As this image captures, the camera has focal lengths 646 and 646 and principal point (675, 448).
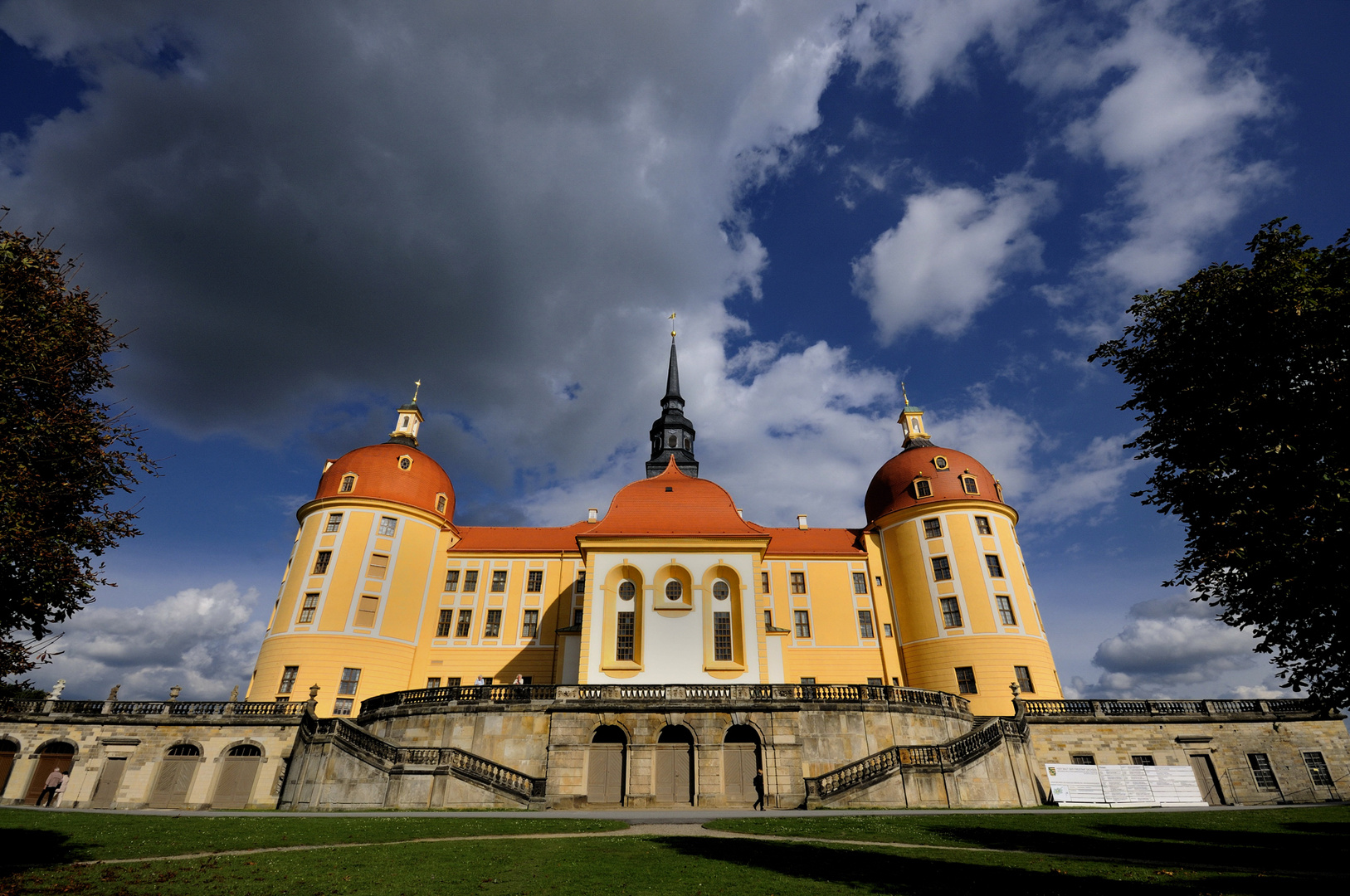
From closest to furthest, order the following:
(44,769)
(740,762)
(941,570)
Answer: (740,762)
(44,769)
(941,570)

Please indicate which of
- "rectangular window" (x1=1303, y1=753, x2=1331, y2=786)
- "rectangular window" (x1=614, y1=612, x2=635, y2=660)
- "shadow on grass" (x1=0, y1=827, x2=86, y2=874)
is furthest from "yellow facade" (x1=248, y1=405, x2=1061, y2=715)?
"shadow on grass" (x1=0, y1=827, x2=86, y2=874)

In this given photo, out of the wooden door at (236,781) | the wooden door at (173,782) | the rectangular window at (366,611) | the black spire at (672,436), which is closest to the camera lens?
the wooden door at (236,781)

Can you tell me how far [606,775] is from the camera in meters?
24.9

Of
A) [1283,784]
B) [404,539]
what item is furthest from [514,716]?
[1283,784]

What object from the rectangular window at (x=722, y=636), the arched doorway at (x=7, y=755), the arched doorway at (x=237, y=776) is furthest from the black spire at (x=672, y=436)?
the arched doorway at (x=7, y=755)

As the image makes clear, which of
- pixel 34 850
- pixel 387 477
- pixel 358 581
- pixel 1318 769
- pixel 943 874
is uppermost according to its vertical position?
pixel 387 477

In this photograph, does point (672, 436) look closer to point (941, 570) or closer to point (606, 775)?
point (941, 570)

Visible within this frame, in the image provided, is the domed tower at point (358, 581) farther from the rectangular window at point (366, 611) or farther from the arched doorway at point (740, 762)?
the arched doorway at point (740, 762)

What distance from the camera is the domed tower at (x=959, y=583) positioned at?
119ft

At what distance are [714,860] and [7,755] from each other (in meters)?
35.2

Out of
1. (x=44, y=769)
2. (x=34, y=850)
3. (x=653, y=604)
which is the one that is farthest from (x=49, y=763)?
(x=653, y=604)

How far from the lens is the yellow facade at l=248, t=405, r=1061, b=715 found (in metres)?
30.1

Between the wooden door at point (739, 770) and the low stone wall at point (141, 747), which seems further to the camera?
the low stone wall at point (141, 747)

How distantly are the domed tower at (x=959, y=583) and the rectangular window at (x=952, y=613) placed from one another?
50mm
